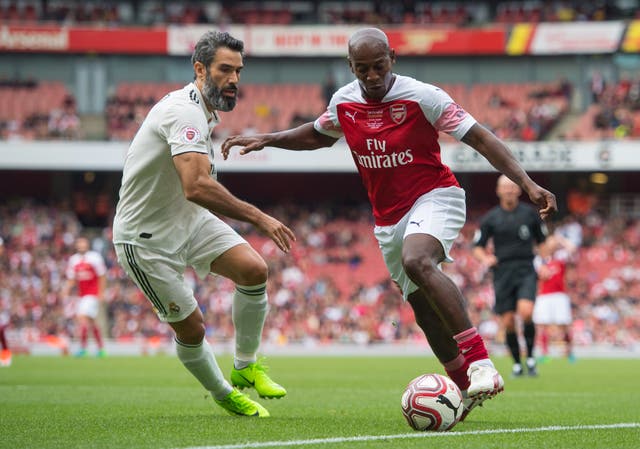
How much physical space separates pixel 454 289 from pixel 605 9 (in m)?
36.7

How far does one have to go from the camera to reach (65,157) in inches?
1495

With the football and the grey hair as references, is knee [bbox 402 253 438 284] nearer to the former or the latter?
the football

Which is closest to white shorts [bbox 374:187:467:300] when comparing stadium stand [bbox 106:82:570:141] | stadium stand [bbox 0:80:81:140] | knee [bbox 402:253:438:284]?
knee [bbox 402:253:438:284]

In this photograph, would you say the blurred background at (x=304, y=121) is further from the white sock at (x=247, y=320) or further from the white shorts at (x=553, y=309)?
the white sock at (x=247, y=320)

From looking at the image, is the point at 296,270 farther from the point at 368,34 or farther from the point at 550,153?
the point at 368,34

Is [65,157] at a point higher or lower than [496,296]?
lower

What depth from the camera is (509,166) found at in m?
6.51

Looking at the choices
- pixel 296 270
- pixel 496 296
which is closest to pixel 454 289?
pixel 496 296

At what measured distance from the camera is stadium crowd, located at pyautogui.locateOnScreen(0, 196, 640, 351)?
3038cm

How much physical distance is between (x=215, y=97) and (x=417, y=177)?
4.69 ft

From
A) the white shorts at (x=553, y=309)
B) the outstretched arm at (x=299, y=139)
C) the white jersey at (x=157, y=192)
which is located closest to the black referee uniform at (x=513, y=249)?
the white shorts at (x=553, y=309)

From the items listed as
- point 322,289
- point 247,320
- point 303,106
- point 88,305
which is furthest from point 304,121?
point 247,320

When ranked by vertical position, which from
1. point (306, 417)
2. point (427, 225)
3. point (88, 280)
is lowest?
Result: point (88, 280)

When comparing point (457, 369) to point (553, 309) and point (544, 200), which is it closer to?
point (544, 200)
